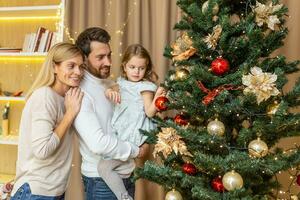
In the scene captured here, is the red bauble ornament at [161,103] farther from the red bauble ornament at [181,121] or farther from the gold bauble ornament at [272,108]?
the gold bauble ornament at [272,108]

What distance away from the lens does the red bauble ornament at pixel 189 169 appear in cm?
177

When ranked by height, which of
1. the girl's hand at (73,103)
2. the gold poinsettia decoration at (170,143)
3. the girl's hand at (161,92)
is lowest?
the gold poinsettia decoration at (170,143)

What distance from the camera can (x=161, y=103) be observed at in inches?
73.9

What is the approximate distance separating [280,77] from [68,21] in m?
2.33

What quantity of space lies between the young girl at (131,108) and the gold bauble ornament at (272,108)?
542 millimetres

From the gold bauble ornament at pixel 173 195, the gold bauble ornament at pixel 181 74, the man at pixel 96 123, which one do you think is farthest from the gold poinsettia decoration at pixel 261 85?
the man at pixel 96 123

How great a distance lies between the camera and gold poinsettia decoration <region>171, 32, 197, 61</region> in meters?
1.80

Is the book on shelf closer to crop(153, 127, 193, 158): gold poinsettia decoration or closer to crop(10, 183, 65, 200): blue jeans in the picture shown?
crop(10, 183, 65, 200): blue jeans

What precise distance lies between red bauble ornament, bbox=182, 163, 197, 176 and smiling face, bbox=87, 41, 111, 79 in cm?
67

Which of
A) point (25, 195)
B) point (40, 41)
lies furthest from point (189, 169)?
point (40, 41)

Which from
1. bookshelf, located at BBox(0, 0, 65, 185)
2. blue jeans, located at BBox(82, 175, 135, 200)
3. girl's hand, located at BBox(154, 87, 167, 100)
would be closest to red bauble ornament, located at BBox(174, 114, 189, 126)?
girl's hand, located at BBox(154, 87, 167, 100)

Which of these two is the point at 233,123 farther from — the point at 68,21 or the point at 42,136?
the point at 68,21

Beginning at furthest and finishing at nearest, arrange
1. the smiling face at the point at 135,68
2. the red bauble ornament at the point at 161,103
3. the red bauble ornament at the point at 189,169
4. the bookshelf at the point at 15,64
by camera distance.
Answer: the bookshelf at the point at 15,64, the smiling face at the point at 135,68, the red bauble ornament at the point at 161,103, the red bauble ornament at the point at 189,169

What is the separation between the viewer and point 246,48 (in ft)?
5.69
